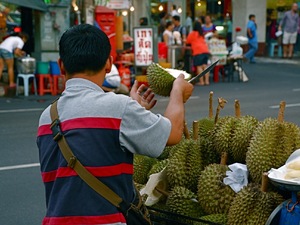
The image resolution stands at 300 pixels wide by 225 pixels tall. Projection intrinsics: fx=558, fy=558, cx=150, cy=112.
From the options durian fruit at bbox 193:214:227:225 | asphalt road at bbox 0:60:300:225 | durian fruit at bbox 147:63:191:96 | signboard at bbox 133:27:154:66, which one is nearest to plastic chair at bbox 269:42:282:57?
asphalt road at bbox 0:60:300:225

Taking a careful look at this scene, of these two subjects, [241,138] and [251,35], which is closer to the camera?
[241,138]

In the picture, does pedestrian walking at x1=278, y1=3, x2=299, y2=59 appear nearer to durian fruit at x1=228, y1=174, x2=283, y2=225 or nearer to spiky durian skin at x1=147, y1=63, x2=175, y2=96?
spiky durian skin at x1=147, y1=63, x2=175, y2=96

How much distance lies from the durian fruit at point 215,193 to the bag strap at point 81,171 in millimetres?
790

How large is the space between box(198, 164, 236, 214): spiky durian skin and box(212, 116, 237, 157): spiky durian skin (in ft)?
0.63

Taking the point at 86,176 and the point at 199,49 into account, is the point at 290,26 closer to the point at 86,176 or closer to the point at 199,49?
the point at 199,49

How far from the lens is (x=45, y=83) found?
1316 cm

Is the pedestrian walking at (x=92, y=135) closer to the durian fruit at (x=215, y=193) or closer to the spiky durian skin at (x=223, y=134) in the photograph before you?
the durian fruit at (x=215, y=193)

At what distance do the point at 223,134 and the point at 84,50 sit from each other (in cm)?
116

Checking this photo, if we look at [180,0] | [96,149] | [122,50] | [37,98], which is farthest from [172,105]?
[180,0]

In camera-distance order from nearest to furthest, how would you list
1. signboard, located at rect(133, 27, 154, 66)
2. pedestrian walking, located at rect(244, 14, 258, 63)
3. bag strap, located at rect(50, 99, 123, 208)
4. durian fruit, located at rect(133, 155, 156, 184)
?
1. bag strap, located at rect(50, 99, 123, 208)
2. durian fruit, located at rect(133, 155, 156, 184)
3. signboard, located at rect(133, 27, 154, 66)
4. pedestrian walking, located at rect(244, 14, 258, 63)

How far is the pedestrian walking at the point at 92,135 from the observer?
2150 mm

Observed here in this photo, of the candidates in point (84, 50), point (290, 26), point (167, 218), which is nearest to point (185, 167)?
point (167, 218)

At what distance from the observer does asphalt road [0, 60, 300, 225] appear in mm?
5500

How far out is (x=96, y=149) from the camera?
84.8 inches
